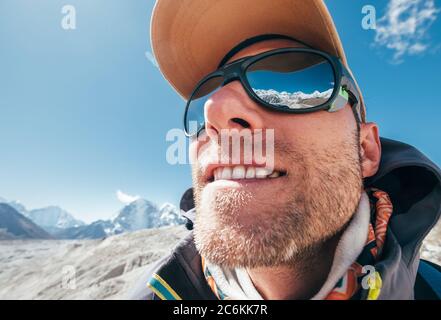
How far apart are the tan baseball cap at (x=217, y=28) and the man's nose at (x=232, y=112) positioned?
62 cm

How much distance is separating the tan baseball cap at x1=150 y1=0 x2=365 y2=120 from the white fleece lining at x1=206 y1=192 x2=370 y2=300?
0.89 metres

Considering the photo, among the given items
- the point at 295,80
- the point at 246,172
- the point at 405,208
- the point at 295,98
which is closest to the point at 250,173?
the point at 246,172

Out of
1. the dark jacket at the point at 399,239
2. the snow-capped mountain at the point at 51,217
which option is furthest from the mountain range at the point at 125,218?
the dark jacket at the point at 399,239

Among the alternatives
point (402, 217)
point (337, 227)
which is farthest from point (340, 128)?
point (402, 217)

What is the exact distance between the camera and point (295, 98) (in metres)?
1.40

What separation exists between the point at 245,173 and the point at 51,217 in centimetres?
22032

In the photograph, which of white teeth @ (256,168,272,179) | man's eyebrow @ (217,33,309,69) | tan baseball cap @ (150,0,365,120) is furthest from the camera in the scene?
man's eyebrow @ (217,33,309,69)

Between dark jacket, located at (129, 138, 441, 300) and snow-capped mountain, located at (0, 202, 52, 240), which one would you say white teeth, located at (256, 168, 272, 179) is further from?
snow-capped mountain, located at (0, 202, 52, 240)

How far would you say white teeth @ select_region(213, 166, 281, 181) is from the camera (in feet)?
4.04

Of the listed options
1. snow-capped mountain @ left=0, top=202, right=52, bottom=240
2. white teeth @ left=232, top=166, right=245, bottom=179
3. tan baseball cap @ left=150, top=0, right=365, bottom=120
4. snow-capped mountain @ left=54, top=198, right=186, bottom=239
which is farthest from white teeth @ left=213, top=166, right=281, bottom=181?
snow-capped mountain @ left=54, top=198, right=186, bottom=239

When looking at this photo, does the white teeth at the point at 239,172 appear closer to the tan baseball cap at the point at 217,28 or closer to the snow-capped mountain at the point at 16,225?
the tan baseball cap at the point at 217,28

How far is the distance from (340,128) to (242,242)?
858 mm

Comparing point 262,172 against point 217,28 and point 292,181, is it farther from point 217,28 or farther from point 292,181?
point 217,28
